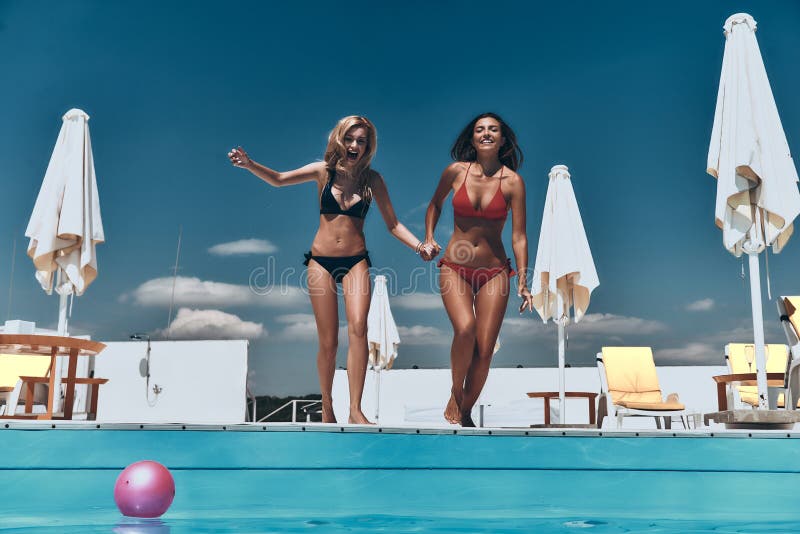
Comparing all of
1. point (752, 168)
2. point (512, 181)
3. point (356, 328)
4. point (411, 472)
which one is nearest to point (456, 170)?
point (512, 181)

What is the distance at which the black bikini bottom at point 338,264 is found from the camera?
6523 mm

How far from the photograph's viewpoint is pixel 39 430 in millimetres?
4773

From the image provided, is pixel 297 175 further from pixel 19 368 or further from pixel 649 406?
pixel 649 406

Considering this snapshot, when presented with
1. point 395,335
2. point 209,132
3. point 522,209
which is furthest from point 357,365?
point 209,132

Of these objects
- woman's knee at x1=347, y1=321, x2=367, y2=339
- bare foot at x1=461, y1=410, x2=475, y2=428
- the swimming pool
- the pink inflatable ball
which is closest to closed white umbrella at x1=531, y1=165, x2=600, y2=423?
bare foot at x1=461, y1=410, x2=475, y2=428

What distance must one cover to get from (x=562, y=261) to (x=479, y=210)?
1.48m

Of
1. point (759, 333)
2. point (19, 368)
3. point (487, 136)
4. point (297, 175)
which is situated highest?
point (487, 136)

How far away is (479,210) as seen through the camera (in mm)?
6758

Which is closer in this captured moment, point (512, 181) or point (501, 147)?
point (512, 181)

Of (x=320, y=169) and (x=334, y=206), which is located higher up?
(x=320, y=169)

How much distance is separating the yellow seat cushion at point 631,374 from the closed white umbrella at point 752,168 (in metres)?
4.47

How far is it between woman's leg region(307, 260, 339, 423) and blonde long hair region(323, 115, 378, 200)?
0.84 meters

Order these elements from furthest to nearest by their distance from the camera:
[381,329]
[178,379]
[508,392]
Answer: [508,392] < [178,379] < [381,329]

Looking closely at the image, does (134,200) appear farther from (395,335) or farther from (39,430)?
(39,430)
